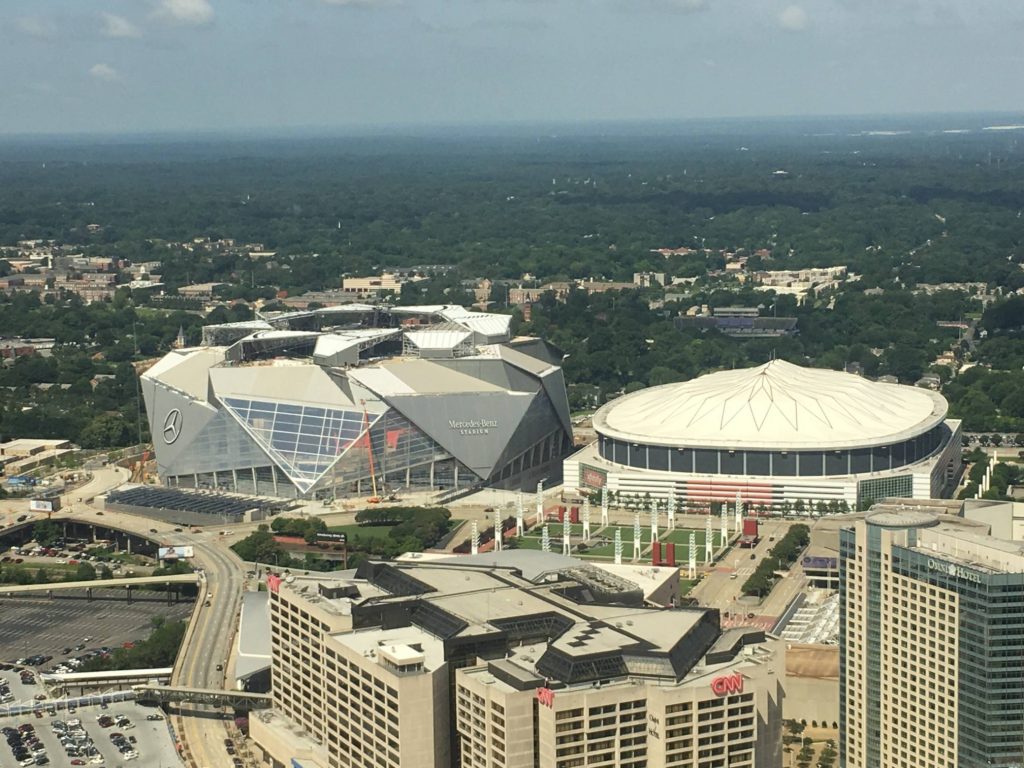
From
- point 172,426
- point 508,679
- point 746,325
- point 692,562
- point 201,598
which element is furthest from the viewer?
point 746,325

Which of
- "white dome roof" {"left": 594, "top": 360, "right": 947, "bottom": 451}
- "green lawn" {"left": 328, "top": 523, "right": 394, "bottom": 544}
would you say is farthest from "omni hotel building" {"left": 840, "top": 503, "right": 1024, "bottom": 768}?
"white dome roof" {"left": 594, "top": 360, "right": 947, "bottom": 451}

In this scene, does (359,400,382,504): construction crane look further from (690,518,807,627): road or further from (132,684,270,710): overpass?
(132,684,270,710): overpass

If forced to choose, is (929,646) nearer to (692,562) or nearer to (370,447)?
(692,562)

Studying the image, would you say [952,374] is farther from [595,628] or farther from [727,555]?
[595,628]

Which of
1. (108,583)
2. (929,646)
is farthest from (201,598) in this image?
(929,646)

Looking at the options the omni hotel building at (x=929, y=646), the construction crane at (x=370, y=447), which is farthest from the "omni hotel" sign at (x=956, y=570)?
the construction crane at (x=370, y=447)

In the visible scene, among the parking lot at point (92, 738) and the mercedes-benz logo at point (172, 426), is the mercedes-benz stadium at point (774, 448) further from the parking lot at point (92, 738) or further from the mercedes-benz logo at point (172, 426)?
the parking lot at point (92, 738)

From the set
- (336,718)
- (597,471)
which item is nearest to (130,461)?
(597,471)
